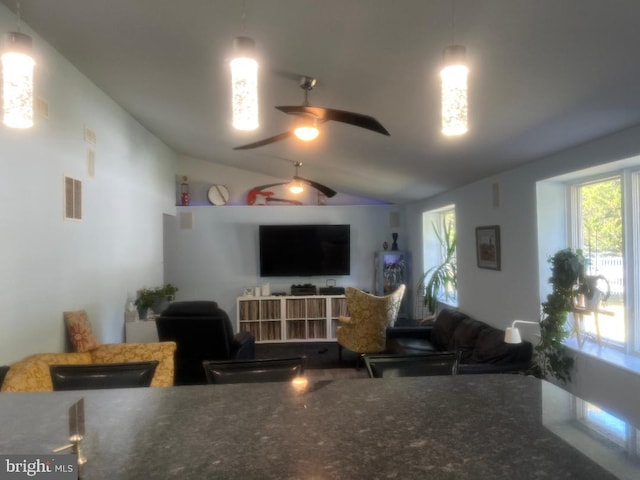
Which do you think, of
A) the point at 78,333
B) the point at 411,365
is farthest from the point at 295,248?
the point at 411,365

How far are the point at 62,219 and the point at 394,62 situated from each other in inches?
115

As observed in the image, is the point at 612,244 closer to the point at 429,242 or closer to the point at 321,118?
the point at 321,118

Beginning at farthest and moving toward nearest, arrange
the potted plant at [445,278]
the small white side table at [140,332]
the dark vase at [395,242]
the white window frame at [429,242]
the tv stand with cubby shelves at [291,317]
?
the dark vase at [395,242] < the tv stand with cubby shelves at [291,317] < the white window frame at [429,242] < the potted plant at [445,278] < the small white side table at [140,332]

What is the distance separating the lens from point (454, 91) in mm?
1313

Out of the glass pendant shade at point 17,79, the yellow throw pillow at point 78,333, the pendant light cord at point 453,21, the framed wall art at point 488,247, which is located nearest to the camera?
the glass pendant shade at point 17,79

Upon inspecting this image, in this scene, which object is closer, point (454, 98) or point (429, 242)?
point (454, 98)

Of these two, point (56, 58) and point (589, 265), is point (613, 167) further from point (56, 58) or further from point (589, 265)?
point (56, 58)

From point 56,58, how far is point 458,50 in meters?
3.51

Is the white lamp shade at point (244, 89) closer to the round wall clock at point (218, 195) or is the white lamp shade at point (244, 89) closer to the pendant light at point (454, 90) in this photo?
the pendant light at point (454, 90)

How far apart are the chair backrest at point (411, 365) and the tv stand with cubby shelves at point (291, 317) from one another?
4911mm

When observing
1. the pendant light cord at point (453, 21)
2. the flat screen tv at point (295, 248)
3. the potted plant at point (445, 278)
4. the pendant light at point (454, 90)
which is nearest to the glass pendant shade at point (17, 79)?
the pendant light at point (454, 90)

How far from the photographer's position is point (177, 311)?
393 centimetres

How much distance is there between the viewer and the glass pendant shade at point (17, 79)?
4.62 ft

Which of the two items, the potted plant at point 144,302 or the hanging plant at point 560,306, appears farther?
the potted plant at point 144,302
